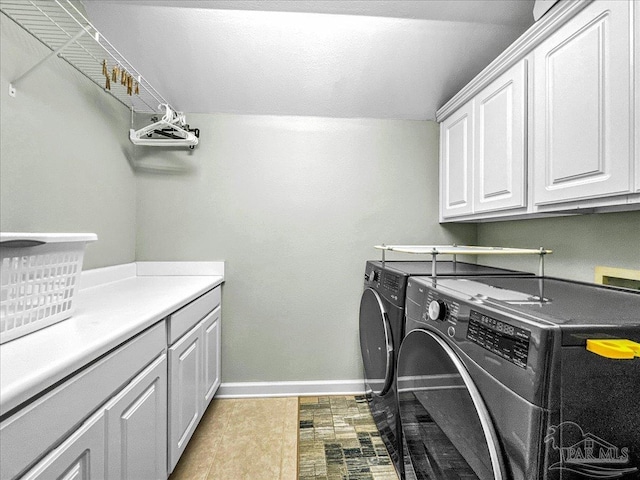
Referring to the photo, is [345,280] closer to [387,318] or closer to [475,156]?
[387,318]

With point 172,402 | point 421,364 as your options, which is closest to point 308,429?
point 172,402

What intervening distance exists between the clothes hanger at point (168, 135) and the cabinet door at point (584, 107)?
6.09 ft

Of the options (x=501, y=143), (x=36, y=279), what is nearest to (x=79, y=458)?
(x=36, y=279)

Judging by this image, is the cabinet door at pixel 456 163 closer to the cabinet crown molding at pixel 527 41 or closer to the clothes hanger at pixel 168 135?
the cabinet crown molding at pixel 527 41

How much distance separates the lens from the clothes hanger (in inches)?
81.4

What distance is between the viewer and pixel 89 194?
185cm

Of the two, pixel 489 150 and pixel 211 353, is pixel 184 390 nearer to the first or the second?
pixel 211 353

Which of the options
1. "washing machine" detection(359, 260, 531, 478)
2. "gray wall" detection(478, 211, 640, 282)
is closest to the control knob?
"washing machine" detection(359, 260, 531, 478)

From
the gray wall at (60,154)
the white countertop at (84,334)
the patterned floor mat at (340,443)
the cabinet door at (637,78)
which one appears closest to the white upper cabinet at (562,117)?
the cabinet door at (637,78)

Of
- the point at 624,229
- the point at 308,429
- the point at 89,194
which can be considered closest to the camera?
the point at 624,229

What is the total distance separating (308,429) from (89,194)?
1.79 meters

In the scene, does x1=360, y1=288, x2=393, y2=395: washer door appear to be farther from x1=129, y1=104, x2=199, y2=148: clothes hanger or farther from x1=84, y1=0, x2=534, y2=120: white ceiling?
x1=129, y1=104, x2=199, y2=148: clothes hanger

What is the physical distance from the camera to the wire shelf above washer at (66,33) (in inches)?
51.3

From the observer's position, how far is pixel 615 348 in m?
0.62
